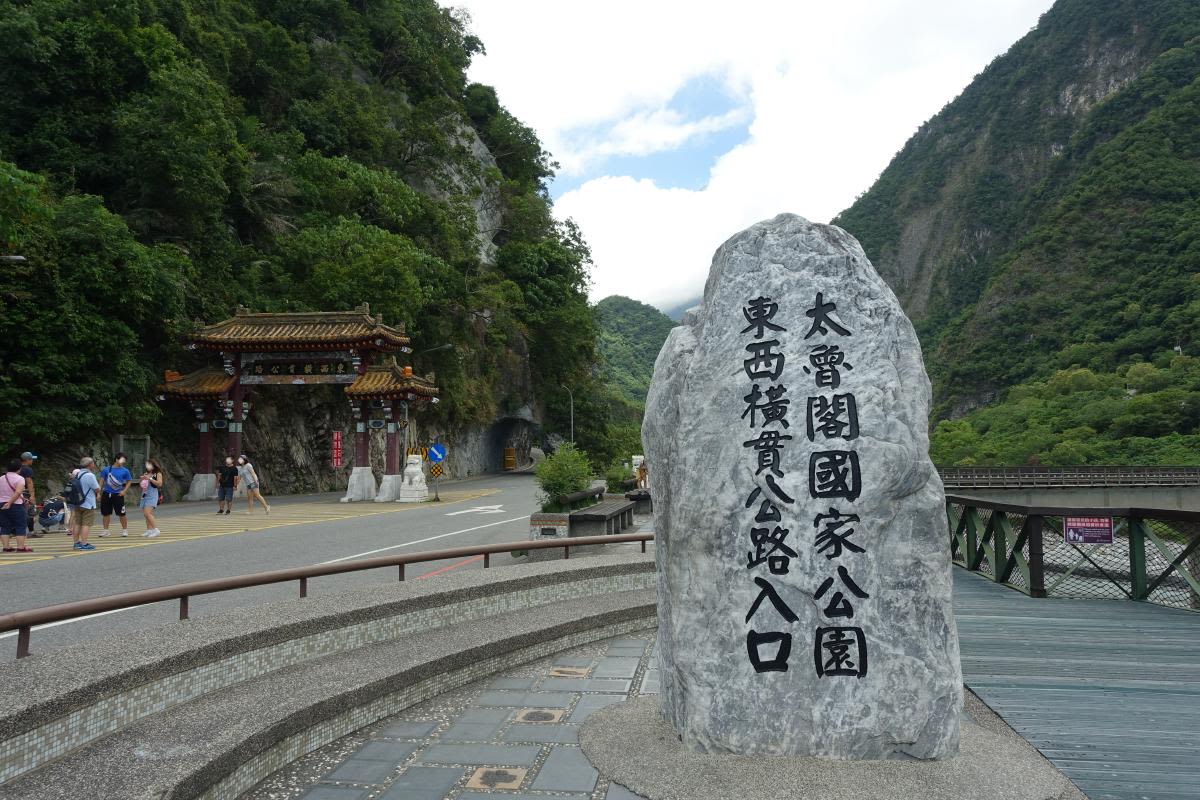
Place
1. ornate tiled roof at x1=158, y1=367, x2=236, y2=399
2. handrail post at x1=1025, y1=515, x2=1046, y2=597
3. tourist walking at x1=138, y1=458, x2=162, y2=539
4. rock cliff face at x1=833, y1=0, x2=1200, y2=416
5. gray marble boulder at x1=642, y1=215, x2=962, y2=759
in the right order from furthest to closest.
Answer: rock cliff face at x1=833, y1=0, x2=1200, y2=416 < ornate tiled roof at x1=158, y1=367, x2=236, y2=399 < tourist walking at x1=138, y1=458, x2=162, y2=539 < handrail post at x1=1025, y1=515, x2=1046, y2=597 < gray marble boulder at x1=642, y1=215, x2=962, y2=759

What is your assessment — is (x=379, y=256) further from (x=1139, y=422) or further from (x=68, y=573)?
(x=1139, y=422)

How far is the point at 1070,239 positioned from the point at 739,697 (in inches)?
3461

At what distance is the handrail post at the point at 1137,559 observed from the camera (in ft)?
21.1

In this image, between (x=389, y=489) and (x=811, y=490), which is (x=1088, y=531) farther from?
(x=389, y=489)

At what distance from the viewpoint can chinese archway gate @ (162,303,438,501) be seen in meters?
21.1

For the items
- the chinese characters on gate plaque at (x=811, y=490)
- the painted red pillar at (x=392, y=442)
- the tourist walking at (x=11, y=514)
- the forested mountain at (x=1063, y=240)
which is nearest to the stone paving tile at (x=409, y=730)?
the chinese characters on gate plaque at (x=811, y=490)

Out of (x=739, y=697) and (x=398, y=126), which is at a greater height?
(x=398, y=126)

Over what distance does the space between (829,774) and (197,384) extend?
21982mm

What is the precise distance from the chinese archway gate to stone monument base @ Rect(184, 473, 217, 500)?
26 millimetres

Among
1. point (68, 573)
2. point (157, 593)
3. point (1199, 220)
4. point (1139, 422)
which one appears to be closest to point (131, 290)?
point (68, 573)

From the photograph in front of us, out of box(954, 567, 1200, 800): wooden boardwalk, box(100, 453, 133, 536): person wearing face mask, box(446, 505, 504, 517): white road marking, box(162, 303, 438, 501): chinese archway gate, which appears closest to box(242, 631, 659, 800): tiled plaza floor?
box(954, 567, 1200, 800): wooden boardwalk

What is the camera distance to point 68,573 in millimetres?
8531

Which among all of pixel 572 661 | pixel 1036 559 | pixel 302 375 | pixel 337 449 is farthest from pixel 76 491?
pixel 337 449

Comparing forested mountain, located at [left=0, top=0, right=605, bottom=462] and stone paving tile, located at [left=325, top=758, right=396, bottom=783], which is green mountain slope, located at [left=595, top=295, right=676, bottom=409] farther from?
Result: stone paving tile, located at [left=325, top=758, right=396, bottom=783]
